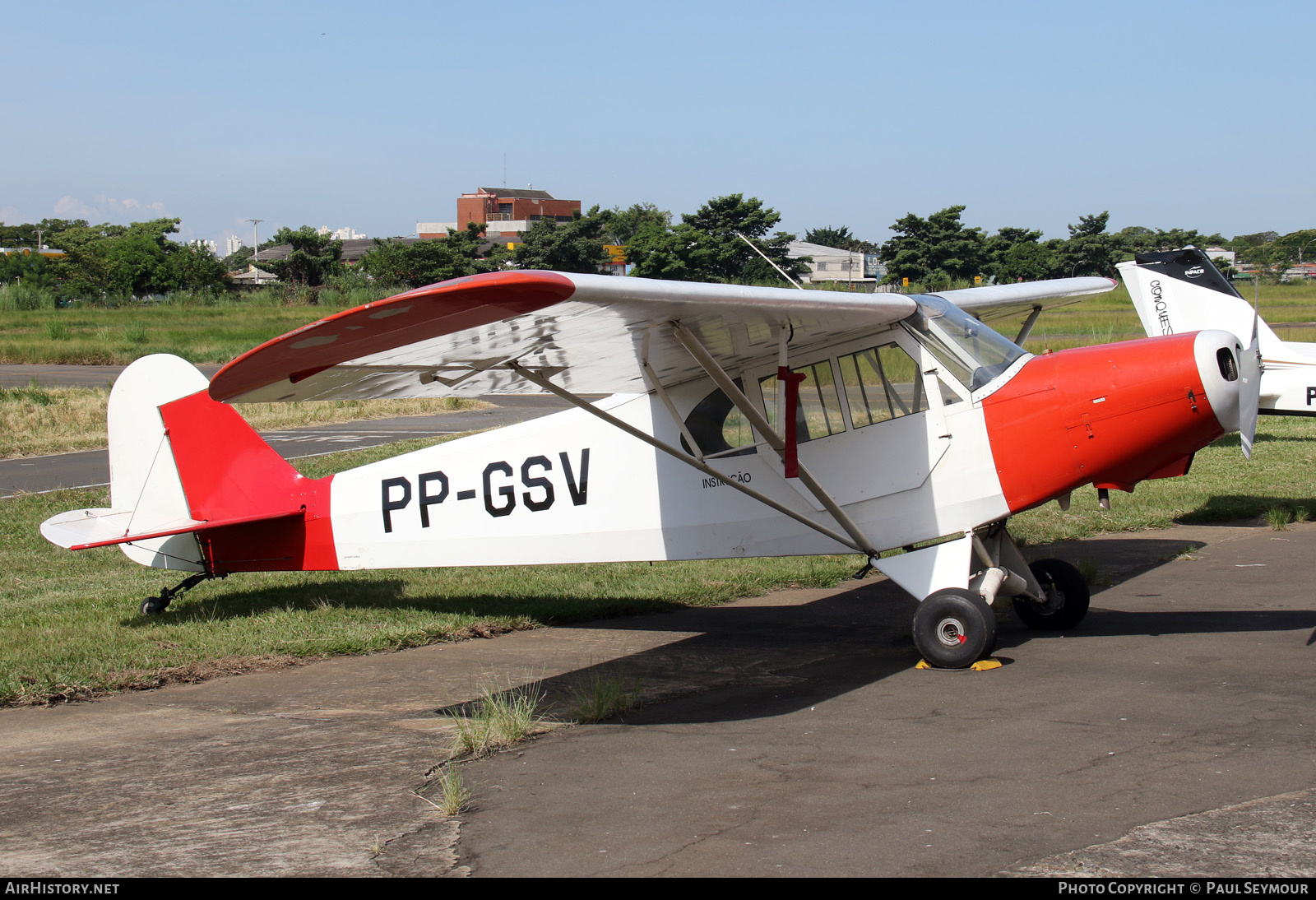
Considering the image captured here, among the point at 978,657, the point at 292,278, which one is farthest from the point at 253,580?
the point at 292,278

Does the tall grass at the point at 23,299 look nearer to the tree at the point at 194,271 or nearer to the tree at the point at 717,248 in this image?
the tree at the point at 194,271

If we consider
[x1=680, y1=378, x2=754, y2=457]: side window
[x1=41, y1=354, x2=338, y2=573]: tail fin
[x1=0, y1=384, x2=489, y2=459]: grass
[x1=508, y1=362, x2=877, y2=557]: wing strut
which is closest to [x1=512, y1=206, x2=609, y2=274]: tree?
[x1=0, y1=384, x2=489, y2=459]: grass

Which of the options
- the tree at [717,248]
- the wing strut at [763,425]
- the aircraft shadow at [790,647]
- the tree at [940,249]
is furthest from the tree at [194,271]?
the wing strut at [763,425]

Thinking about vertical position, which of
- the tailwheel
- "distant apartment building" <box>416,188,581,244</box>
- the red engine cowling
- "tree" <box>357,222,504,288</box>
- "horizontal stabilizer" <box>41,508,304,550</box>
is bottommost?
the tailwheel

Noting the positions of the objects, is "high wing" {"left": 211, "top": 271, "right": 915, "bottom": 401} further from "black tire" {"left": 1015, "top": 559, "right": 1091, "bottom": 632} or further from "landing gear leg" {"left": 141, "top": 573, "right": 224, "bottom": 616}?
"landing gear leg" {"left": 141, "top": 573, "right": 224, "bottom": 616}

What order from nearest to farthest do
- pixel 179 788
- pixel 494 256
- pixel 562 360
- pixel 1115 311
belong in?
pixel 179 788 → pixel 562 360 → pixel 1115 311 → pixel 494 256

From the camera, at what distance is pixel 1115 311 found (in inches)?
2411

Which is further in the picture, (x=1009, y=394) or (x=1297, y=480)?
(x=1297, y=480)

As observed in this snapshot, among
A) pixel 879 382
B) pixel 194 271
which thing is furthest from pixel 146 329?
pixel 879 382

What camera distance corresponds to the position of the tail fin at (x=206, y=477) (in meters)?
8.98

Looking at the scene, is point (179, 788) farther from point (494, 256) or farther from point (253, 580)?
point (494, 256)

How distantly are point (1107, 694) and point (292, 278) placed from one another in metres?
71.9

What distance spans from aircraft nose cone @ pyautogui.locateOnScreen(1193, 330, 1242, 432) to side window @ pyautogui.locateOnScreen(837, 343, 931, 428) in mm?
1773

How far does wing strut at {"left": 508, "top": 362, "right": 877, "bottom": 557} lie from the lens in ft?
22.7
